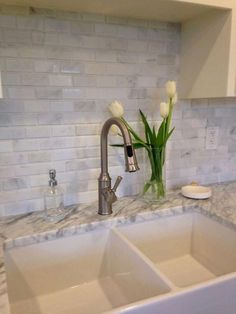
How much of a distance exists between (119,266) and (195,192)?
1.60 ft

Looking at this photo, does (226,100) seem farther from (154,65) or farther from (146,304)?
(146,304)

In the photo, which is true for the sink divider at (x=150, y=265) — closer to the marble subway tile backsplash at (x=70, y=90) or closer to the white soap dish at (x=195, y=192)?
the marble subway tile backsplash at (x=70, y=90)

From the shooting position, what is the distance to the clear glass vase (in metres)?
1.17

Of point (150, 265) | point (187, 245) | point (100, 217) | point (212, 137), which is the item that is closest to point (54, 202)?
point (100, 217)

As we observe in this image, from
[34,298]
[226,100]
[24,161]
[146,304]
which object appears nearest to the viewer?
[146,304]

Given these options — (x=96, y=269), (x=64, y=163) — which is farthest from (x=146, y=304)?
Answer: (x=64, y=163)

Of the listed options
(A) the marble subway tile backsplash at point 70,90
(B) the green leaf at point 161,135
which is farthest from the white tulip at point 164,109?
(A) the marble subway tile backsplash at point 70,90

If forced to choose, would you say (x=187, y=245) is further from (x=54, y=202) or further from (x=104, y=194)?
(x=54, y=202)

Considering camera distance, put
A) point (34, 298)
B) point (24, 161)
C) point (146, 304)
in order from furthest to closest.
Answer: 1. point (24, 161)
2. point (34, 298)
3. point (146, 304)

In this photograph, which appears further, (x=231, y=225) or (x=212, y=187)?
(x=212, y=187)

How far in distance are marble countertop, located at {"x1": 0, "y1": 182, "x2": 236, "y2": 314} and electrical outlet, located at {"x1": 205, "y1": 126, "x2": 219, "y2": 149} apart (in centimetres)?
26

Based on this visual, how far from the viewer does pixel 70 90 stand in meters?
1.11

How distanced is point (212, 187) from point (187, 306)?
81 centimetres

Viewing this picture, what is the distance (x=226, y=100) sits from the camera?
1419mm
